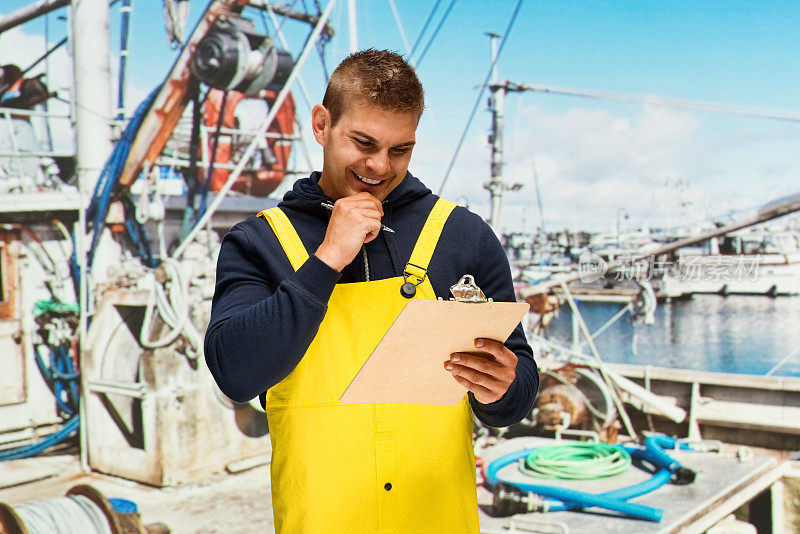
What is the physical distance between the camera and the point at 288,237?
3.47ft

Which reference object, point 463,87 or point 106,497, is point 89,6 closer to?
point 463,87

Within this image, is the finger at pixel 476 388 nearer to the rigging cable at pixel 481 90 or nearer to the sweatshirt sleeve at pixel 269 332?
the sweatshirt sleeve at pixel 269 332

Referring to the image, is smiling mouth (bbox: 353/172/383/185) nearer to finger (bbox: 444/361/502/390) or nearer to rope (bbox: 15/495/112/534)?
finger (bbox: 444/361/502/390)

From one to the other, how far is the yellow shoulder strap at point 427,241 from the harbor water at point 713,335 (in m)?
2.31

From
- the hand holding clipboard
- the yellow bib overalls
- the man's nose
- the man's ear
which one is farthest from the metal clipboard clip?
the man's ear

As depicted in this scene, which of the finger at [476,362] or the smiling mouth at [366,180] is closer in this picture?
the finger at [476,362]

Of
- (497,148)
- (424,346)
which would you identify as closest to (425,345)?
(424,346)

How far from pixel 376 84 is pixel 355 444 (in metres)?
0.51

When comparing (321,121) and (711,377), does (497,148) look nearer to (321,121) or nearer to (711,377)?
(711,377)

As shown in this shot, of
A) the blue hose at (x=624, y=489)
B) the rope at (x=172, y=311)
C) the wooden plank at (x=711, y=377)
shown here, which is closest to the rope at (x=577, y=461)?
the blue hose at (x=624, y=489)

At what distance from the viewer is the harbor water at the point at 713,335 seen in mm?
2957

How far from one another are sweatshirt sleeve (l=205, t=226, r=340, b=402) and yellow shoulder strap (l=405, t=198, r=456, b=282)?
0.16 metres

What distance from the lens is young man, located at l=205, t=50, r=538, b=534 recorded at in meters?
0.95

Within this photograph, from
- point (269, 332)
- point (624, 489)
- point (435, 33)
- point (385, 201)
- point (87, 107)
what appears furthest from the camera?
point (435, 33)
